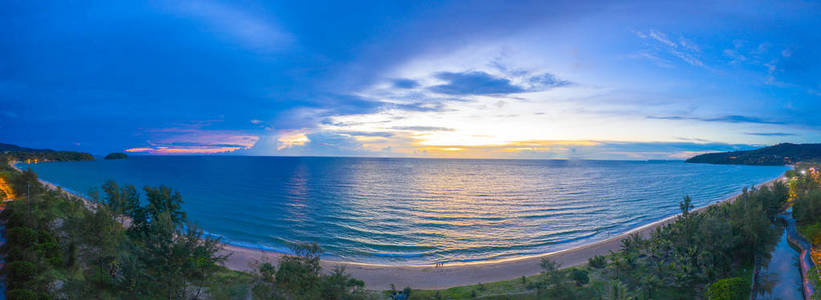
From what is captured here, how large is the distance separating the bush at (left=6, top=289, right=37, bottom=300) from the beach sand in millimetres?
13512

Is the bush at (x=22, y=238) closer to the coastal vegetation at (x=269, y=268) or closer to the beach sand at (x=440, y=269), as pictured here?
the coastal vegetation at (x=269, y=268)

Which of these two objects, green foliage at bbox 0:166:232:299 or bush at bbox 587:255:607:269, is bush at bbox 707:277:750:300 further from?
green foliage at bbox 0:166:232:299

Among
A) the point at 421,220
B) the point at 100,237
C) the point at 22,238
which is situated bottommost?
the point at 421,220

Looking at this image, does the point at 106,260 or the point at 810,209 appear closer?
the point at 106,260

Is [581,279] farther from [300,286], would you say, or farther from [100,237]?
[100,237]

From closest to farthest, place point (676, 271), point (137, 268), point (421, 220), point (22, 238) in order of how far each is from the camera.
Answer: point (137, 268), point (676, 271), point (22, 238), point (421, 220)

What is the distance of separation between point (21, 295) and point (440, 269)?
89.5 ft

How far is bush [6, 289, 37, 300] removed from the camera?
15.2m

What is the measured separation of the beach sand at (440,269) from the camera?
91.4 ft

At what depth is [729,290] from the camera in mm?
16188

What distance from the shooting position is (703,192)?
84.9 meters

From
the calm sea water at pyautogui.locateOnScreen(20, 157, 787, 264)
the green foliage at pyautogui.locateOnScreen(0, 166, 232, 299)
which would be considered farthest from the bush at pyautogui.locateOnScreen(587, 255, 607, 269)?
the green foliage at pyautogui.locateOnScreen(0, 166, 232, 299)

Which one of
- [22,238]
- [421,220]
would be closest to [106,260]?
[22,238]

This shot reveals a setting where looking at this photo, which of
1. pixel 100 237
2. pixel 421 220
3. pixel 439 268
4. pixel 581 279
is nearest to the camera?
pixel 100 237
